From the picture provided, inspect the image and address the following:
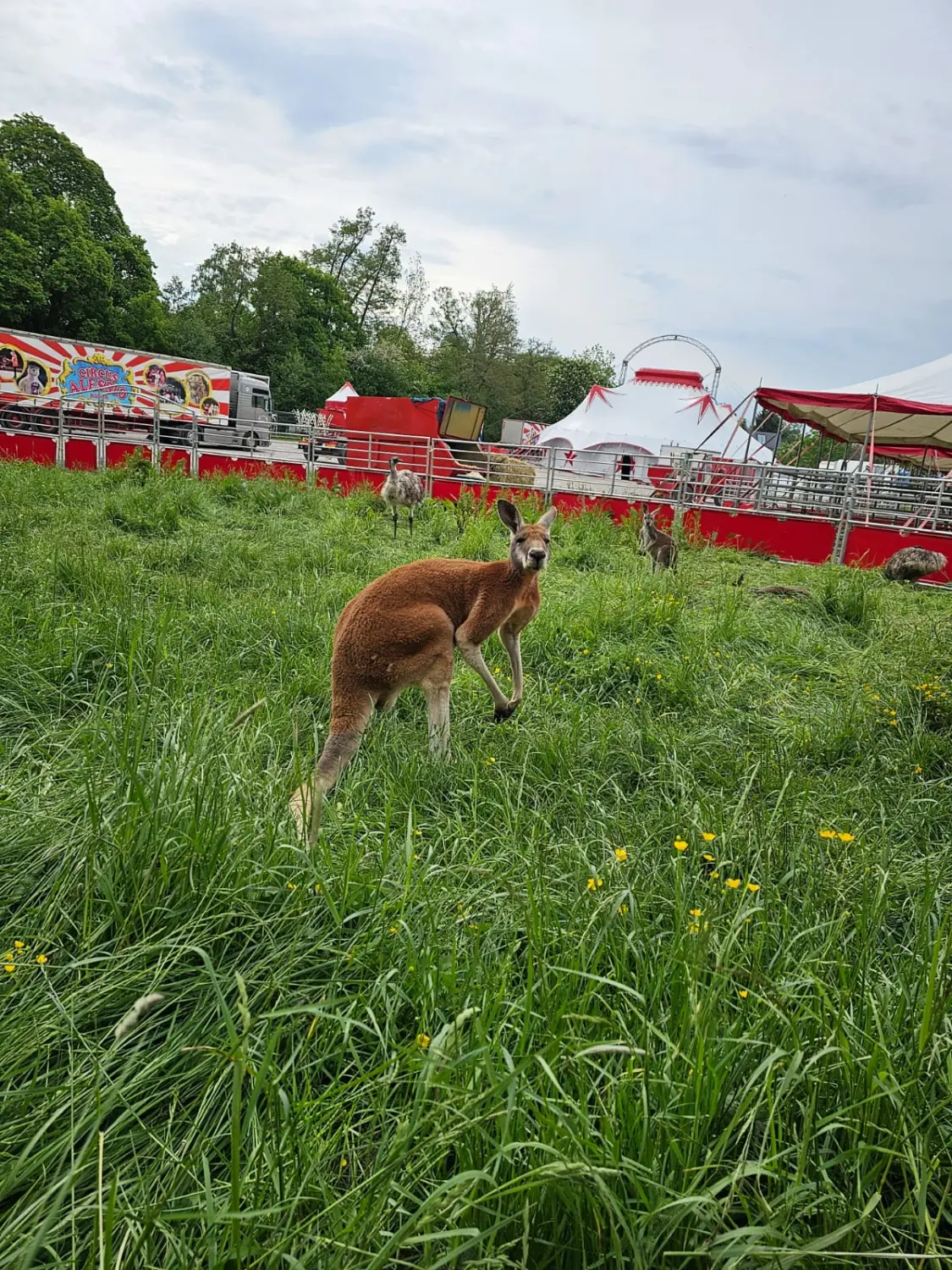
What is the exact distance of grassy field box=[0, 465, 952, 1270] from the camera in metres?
1.17

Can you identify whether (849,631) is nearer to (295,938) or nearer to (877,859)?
(877,859)

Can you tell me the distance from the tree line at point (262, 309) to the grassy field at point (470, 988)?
40.7 meters

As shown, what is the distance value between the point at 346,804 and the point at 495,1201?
1.69 m

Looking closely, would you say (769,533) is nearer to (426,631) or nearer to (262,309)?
(426,631)

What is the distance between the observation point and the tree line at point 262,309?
36031mm

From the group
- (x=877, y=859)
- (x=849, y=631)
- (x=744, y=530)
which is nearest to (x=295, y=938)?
(x=877, y=859)

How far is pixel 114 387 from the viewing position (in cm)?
2430

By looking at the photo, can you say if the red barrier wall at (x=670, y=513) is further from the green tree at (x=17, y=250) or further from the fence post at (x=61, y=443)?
the green tree at (x=17, y=250)

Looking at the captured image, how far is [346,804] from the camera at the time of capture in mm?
2801

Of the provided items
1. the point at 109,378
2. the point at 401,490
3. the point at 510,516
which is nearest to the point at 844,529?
the point at 401,490

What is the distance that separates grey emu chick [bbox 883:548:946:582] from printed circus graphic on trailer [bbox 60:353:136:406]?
21715mm

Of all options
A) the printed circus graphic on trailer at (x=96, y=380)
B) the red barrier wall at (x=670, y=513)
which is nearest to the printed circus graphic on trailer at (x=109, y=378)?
the printed circus graphic on trailer at (x=96, y=380)

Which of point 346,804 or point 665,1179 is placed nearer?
point 665,1179

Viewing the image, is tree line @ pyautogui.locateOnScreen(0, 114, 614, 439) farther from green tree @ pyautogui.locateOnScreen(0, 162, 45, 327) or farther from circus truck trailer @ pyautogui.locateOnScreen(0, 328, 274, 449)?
circus truck trailer @ pyautogui.locateOnScreen(0, 328, 274, 449)
